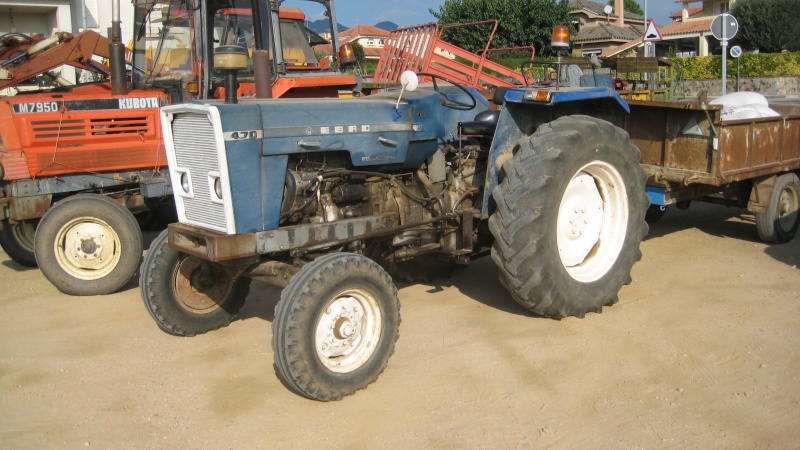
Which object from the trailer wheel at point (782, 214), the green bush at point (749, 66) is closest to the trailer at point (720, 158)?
the trailer wheel at point (782, 214)

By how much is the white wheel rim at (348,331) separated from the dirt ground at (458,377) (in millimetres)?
207

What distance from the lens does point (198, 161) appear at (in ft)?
14.3

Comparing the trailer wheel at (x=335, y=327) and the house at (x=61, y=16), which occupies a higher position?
the house at (x=61, y=16)

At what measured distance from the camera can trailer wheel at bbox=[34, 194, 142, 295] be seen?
627cm

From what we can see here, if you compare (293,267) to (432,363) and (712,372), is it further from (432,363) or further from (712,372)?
(712,372)

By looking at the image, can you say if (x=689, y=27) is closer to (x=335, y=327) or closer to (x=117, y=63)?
(x=117, y=63)

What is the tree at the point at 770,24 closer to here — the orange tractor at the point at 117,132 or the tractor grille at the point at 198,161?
the orange tractor at the point at 117,132

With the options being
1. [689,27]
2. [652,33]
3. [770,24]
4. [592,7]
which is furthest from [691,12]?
[652,33]

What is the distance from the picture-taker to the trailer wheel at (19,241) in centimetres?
725

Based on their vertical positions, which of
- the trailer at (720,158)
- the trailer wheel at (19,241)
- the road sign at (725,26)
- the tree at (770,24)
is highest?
the tree at (770,24)

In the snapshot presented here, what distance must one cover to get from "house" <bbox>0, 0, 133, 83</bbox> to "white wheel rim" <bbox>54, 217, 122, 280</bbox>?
565 inches

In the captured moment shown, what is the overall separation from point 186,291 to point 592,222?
2.87 meters

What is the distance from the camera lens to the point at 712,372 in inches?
169

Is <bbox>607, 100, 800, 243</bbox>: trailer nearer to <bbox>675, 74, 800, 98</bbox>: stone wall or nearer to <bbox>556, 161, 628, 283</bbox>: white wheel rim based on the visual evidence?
<bbox>556, 161, 628, 283</bbox>: white wheel rim
